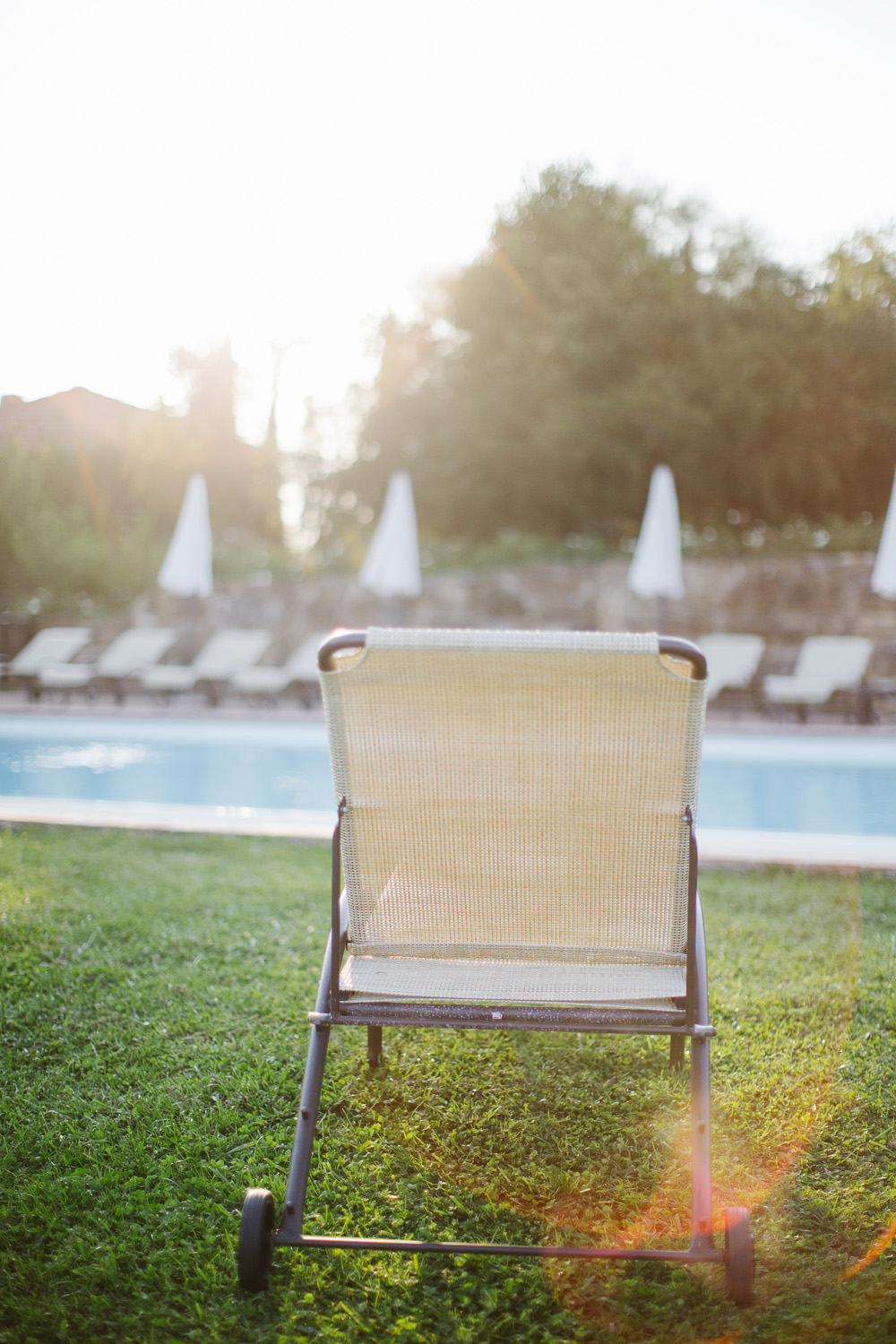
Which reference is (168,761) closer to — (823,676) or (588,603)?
(588,603)

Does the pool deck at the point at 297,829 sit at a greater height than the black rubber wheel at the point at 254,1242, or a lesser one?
lesser

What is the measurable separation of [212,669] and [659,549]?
5852mm

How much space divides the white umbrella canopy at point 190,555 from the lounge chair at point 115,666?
1126mm

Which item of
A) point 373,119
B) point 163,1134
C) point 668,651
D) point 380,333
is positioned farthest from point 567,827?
point 380,333

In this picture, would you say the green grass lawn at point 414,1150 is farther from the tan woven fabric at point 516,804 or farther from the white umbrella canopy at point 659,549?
the white umbrella canopy at point 659,549

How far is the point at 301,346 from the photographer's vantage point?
20.2 m

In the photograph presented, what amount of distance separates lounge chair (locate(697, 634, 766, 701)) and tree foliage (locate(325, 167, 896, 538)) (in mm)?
4556

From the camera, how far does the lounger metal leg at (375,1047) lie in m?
2.18

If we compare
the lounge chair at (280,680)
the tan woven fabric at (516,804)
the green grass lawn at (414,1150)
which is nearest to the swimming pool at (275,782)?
the lounge chair at (280,680)

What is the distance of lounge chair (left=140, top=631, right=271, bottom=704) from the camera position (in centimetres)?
1152

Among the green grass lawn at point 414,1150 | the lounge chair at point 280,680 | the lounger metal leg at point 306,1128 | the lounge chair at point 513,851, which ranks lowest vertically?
the lounge chair at point 280,680

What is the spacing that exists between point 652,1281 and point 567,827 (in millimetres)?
768

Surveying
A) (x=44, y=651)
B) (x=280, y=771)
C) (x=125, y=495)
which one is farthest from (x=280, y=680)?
(x=280, y=771)

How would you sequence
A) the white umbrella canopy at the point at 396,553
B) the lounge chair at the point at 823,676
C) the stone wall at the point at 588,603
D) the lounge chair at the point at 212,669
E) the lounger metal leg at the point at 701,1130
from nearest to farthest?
1. the lounger metal leg at the point at 701,1130
2. the lounge chair at the point at 823,676
3. the white umbrella canopy at the point at 396,553
4. the lounge chair at the point at 212,669
5. the stone wall at the point at 588,603
